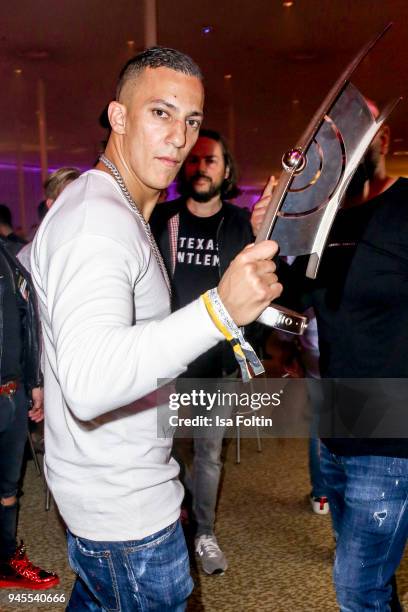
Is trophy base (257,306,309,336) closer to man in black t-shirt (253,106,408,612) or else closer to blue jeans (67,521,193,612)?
blue jeans (67,521,193,612)

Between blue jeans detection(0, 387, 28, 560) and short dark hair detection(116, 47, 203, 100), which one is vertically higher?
short dark hair detection(116, 47, 203, 100)

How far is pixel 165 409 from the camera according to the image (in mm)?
1231

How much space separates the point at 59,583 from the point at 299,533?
1.12m

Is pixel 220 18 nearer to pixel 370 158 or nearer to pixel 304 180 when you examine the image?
pixel 370 158

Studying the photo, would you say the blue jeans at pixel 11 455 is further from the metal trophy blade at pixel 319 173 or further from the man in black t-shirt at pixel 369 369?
the metal trophy blade at pixel 319 173

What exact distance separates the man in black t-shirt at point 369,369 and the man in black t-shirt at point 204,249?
1019 millimetres

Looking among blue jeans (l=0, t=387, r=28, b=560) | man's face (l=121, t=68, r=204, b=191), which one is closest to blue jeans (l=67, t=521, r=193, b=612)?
man's face (l=121, t=68, r=204, b=191)

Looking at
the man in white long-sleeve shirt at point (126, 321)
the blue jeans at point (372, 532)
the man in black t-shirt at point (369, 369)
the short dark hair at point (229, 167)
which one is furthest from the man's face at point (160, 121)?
the short dark hair at point (229, 167)

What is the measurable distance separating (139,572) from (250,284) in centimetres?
63

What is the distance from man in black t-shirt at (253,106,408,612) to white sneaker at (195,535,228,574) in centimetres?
104

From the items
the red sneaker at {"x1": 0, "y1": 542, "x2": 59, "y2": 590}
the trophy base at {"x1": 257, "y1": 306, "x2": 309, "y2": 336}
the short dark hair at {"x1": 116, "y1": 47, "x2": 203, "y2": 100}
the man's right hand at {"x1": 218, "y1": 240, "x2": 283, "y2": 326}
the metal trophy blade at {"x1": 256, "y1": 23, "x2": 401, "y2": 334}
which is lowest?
the red sneaker at {"x1": 0, "y1": 542, "x2": 59, "y2": 590}

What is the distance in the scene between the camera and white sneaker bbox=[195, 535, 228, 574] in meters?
2.49

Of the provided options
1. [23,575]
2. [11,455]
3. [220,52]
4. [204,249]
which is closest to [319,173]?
[204,249]

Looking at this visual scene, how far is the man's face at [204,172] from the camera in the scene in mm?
2801
